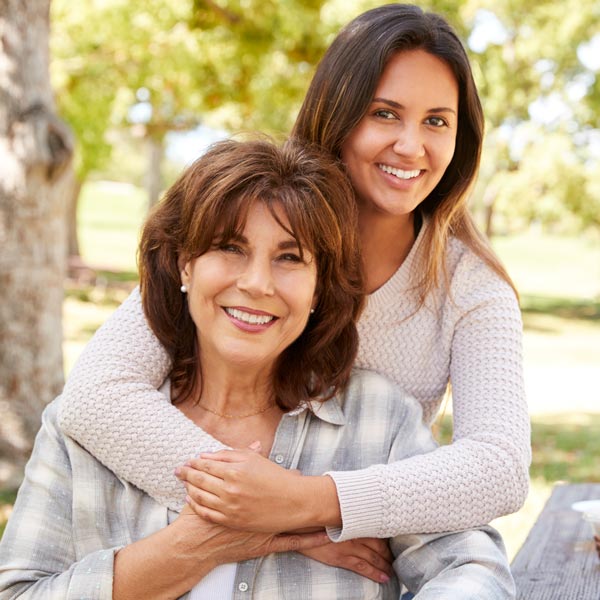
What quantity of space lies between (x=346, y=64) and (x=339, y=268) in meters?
0.61

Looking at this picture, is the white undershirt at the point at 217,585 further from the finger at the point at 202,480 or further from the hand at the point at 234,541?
the finger at the point at 202,480

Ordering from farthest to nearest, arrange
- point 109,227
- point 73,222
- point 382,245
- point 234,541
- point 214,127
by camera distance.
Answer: point 109,227 < point 73,222 < point 214,127 < point 382,245 < point 234,541

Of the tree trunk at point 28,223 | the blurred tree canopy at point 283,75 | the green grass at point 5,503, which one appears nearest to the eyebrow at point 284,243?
the tree trunk at point 28,223

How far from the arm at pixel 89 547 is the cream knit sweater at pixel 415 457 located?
0.40 feet

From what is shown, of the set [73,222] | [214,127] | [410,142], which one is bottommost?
[73,222]

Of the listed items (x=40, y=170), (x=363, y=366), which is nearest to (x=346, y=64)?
(x=363, y=366)

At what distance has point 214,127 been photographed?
18.0 m

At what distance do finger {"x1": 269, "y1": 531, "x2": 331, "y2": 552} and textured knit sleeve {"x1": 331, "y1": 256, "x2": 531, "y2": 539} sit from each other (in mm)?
94

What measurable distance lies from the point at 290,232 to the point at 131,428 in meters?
0.59

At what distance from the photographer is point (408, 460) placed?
7.10ft

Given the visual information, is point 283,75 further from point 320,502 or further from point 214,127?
point 320,502

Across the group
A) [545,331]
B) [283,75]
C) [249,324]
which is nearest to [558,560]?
[249,324]

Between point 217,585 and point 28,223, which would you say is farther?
point 28,223

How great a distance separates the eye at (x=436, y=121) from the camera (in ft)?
8.45
